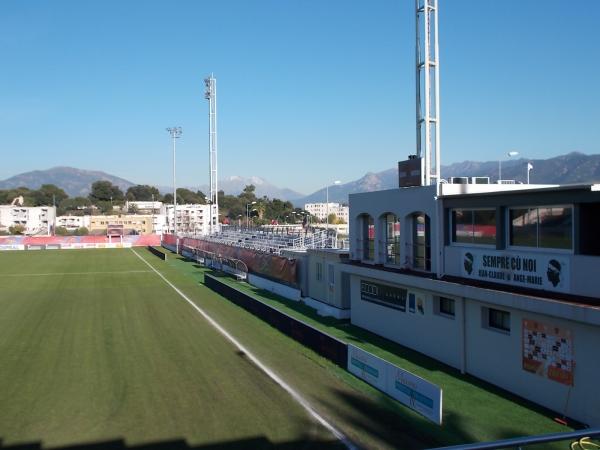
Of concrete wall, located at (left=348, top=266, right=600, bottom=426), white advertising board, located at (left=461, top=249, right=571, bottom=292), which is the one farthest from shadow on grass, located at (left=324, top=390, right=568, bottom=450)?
white advertising board, located at (left=461, top=249, right=571, bottom=292)

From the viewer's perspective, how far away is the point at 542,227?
13.9 meters

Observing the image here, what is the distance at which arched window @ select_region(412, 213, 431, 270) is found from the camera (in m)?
18.4

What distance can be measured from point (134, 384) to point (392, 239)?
10.1 meters

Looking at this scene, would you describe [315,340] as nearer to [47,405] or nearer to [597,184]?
[47,405]

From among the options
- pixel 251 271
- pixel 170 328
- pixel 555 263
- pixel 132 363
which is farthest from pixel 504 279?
pixel 251 271

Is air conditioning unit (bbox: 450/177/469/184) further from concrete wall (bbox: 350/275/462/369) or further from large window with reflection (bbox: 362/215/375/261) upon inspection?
large window with reflection (bbox: 362/215/375/261)

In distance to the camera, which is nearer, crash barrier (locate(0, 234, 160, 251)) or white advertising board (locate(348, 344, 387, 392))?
white advertising board (locate(348, 344, 387, 392))

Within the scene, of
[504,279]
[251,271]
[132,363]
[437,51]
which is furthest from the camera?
[251,271]

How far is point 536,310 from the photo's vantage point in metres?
12.7

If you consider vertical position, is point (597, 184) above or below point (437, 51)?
below

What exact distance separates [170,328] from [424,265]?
11.0m

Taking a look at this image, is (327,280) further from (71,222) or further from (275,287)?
(71,222)

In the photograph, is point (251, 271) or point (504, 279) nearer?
point (504, 279)

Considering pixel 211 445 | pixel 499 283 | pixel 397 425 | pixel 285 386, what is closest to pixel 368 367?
pixel 285 386
